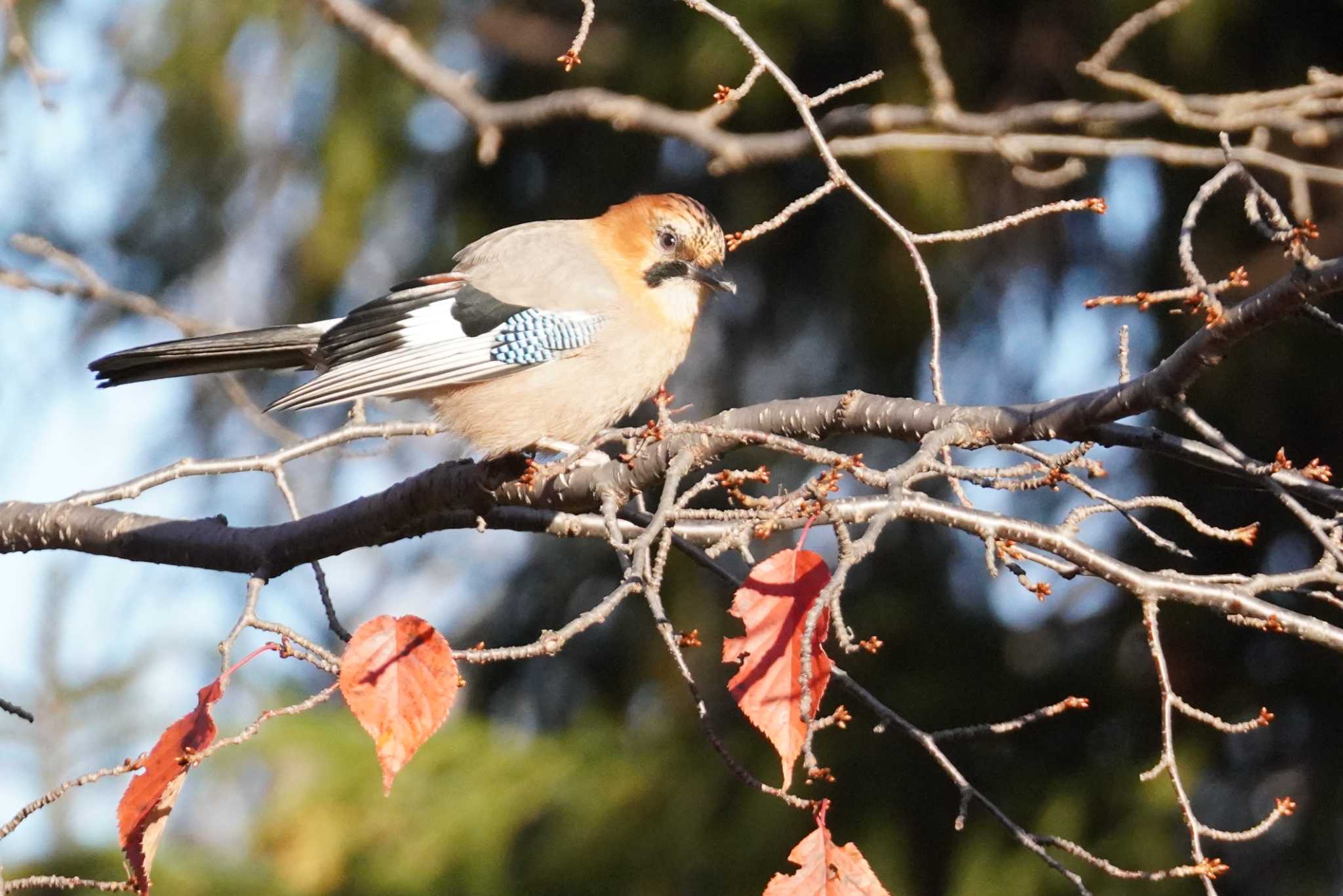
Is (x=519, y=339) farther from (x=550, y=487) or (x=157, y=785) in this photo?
(x=157, y=785)

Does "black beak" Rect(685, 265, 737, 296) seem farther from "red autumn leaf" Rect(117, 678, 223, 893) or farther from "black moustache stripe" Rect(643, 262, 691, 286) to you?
"red autumn leaf" Rect(117, 678, 223, 893)

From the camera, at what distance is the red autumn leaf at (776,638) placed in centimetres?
235

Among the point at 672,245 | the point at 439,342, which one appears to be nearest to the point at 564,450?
the point at 439,342

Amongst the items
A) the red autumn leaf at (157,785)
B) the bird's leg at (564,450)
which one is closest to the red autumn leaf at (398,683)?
the red autumn leaf at (157,785)

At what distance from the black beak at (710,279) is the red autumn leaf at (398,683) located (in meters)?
2.29

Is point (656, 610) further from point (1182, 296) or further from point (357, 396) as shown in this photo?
point (357, 396)

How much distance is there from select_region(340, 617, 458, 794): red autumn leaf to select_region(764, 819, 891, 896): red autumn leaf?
617 mm

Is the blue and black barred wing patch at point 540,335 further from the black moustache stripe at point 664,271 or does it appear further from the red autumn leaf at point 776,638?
the red autumn leaf at point 776,638

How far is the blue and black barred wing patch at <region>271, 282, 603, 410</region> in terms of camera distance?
3.94m

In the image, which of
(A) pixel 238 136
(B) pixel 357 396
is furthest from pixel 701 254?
(A) pixel 238 136

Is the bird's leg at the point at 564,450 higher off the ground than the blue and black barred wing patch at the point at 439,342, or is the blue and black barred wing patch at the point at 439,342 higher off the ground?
the blue and black barred wing patch at the point at 439,342

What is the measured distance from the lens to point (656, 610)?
2217 millimetres

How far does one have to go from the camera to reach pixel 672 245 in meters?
4.58

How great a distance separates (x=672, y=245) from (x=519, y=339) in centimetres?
69
